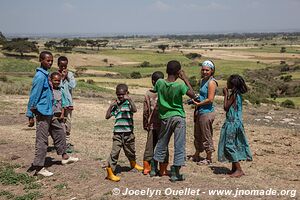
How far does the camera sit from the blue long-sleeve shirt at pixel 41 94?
609 centimetres

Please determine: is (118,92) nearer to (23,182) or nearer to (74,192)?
(74,192)

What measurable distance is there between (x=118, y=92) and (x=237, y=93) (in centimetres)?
200

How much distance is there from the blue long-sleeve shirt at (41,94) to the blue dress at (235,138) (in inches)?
119

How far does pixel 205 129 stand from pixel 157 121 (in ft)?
3.90

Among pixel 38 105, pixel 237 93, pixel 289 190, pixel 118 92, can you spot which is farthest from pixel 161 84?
pixel 289 190

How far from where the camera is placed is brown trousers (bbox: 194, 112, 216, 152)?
22.5 feet

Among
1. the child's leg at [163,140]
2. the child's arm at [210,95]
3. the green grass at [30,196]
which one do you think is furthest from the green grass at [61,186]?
the child's arm at [210,95]

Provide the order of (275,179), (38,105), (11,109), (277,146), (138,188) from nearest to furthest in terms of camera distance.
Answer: (138,188)
(38,105)
(275,179)
(277,146)
(11,109)

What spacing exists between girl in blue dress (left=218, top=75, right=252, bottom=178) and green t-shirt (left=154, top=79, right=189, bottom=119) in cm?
102

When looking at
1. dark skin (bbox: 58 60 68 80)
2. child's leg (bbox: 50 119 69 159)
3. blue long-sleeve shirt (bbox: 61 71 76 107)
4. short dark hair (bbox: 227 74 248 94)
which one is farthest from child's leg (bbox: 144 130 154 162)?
dark skin (bbox: 58 60 68 80)

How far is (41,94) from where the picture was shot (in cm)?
618

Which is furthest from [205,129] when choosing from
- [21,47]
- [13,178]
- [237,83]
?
[21,47]

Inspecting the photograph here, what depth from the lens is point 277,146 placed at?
383 inches

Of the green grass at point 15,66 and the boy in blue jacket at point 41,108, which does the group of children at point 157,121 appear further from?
the green grass at point 15,66
